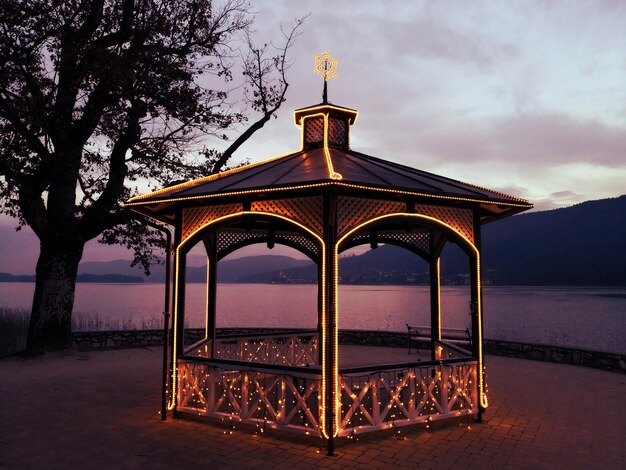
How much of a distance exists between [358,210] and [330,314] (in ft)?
5.01

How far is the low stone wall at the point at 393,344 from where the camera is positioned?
38.7 feet

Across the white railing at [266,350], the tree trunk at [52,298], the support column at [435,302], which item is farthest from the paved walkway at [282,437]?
the tree trunk at [52,298]

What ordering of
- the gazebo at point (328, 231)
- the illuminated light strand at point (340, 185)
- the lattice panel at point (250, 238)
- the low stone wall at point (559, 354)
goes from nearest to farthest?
1. the illuminated light strand at point (340, 185)
2. the gazebo at point (328, 231)
3. the lattice panel at point (250, 238)
4. the low stone wall at point (559, 354)

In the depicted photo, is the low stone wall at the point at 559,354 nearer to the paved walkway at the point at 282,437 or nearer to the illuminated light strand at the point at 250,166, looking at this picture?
the paved walkway at the point at 282,437

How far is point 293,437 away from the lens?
6730 mm

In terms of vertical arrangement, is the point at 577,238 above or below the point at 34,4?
above

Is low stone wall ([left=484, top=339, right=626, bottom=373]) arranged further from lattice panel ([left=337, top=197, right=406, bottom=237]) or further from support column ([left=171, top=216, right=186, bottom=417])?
support column ([left=171, top=216, right=186, bottom=417])

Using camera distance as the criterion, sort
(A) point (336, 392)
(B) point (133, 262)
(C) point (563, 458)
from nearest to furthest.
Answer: (C) point (563, 458), (A) point (336, 392), (B) point (133, 262)

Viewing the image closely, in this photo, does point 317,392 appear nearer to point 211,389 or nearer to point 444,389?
point 211,389

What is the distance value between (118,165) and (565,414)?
12.9m

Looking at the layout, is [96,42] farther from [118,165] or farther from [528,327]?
[528,327]

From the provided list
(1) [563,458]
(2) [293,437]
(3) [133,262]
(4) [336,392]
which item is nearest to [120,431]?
(2) [293,437]

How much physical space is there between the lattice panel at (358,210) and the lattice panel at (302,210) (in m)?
0.29

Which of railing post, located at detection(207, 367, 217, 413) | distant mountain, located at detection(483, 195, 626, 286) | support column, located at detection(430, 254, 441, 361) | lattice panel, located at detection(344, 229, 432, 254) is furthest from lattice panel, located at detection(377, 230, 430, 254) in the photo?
distant mountain, located at detection(483, 195, 626, 286)
